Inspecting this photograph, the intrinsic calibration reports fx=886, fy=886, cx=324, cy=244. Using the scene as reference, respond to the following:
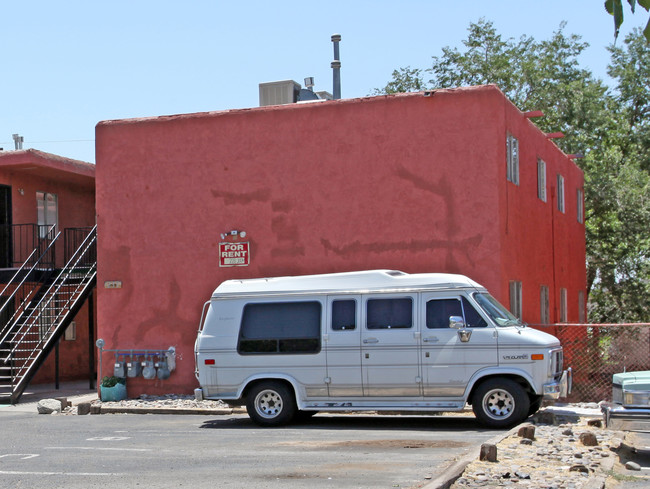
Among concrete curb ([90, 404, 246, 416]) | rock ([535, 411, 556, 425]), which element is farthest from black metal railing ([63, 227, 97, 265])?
rock ([535, 411, 556, 425])

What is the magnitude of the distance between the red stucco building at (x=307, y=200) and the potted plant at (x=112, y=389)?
0.36m

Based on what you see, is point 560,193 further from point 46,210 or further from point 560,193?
point 46,210

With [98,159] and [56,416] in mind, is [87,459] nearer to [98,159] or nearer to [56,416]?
[56,416]

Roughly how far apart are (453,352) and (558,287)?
1067 centimetres

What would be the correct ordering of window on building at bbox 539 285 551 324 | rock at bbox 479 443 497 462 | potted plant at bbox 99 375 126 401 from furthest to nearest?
1. window on building at bbox 539 285 551 324
2. potted plant at bbox 99 375 126 401
3. rock at bbox 479 443 497 462

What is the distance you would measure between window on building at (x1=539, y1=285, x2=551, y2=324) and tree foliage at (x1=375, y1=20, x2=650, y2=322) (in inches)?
422

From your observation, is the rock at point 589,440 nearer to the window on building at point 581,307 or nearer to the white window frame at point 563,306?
the white window frame at point 563,306

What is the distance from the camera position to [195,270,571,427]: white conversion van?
42.8 feet

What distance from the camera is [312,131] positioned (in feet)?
58.9

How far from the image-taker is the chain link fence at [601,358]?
53.7 feet

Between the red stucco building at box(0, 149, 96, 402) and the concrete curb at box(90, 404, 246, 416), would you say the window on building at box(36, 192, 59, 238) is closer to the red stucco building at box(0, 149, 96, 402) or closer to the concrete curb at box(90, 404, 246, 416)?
the red stucco building at box(0, 149, 96, 402)

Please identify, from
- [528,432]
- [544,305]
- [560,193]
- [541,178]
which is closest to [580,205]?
[560,193]

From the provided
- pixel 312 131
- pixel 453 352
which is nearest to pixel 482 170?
pixel 312 131

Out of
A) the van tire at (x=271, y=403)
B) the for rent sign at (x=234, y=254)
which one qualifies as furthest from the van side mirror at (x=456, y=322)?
the for rent sign at (x=234, y=254)
